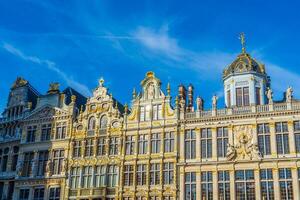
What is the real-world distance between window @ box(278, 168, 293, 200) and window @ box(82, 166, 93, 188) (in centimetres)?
1847

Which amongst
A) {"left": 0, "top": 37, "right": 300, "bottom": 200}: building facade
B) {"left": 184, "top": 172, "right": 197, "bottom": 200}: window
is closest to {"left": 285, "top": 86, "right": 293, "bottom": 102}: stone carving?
{"left": 0, "top": 37, "right": 300, "bottom": 200}: building facade

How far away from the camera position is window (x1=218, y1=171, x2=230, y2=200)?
1550 inches

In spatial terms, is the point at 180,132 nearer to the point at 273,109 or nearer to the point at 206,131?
the point at 206,131

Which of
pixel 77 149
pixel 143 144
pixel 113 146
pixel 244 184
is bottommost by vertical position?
pixel 244 184

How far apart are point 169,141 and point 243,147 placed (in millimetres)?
7256

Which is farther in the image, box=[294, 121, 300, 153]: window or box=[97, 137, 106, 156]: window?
box=[97, 137, 106, 156]: window

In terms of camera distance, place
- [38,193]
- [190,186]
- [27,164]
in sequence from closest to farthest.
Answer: [190,186] → [38,193] → [27,164]

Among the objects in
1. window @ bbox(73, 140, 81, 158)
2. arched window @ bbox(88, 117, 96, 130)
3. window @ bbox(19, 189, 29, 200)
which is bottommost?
window @ bbox(19, 189, 29, 200)

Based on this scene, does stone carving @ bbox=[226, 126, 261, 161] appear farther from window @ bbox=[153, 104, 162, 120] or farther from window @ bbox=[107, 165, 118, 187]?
window @ bbox=[107, 165, 118, 187]

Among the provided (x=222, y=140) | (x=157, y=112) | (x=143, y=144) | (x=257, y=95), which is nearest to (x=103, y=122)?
(x=143, y=144)

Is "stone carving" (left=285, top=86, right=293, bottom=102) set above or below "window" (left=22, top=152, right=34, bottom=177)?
above

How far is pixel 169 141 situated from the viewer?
141ft

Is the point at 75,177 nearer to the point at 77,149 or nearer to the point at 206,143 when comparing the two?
the point at 77,149

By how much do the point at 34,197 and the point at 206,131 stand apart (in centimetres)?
1975
